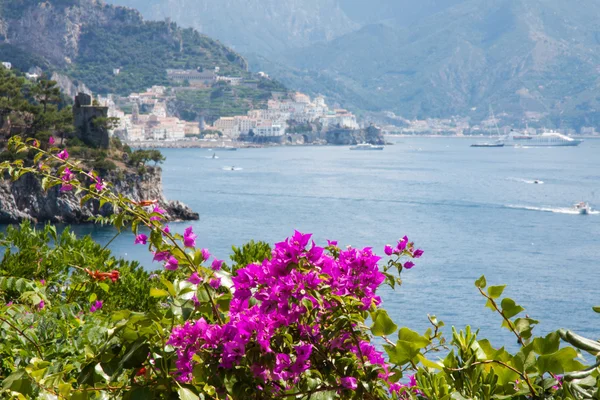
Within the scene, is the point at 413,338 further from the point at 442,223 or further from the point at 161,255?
the point at 442,223

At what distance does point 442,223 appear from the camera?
100.0ft

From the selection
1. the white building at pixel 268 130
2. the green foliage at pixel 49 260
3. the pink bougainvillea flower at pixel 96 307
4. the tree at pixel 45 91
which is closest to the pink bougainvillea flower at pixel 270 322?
the pink bougainvillea flower at pixel 96 307

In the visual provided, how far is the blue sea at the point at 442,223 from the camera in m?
16.9

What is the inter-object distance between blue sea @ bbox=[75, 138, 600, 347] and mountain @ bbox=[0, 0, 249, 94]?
199 feet

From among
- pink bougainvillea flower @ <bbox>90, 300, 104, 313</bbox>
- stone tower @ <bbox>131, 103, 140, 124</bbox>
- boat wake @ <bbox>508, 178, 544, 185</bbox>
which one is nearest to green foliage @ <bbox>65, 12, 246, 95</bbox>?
stone tower @ <bbox>131, 103, 140, 124</bbox>

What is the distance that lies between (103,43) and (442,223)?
98.2 metres

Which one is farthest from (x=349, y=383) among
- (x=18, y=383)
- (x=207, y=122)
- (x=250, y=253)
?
(x=207, y=122)

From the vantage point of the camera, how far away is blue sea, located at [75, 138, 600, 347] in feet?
55.5

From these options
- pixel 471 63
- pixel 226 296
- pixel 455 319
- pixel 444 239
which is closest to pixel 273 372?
pixel 226 296

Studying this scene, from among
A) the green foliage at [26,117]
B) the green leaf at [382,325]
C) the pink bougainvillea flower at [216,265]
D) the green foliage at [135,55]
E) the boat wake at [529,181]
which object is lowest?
the boat wake at [529,181]

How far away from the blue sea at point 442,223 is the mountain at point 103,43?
60.6 meters

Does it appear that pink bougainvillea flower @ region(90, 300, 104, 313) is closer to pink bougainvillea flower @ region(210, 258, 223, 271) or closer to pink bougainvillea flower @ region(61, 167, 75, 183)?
pink bougainvillea flower @ region(61, 167, 75, 183)

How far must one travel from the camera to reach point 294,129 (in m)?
109

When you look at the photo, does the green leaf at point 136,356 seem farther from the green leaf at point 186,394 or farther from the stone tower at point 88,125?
the stone tower at point 88,125
